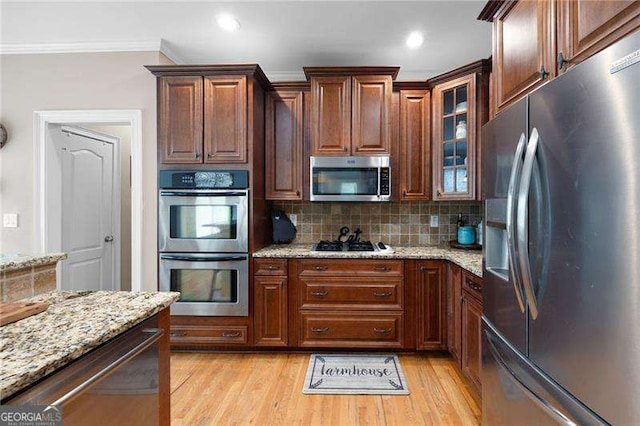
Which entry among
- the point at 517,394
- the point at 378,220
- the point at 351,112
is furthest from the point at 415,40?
the point at 517,394

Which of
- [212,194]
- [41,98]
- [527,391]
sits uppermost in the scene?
[41,98]

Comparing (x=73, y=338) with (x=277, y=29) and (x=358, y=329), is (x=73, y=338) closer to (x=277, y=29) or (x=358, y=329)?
(x=358, y=329)

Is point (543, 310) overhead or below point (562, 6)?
below

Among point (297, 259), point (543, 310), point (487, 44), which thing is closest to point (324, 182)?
point (297, 259)

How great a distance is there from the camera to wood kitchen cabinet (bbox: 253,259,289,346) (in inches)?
109

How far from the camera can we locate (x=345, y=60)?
3160 mm

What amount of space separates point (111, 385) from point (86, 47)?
10.4ft

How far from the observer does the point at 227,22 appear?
2564 mm

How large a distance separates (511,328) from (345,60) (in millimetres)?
2713

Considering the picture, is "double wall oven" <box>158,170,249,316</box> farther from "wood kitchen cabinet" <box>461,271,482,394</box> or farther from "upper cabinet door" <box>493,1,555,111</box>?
"upper cabinet door" <box>493,1,555,111</box>

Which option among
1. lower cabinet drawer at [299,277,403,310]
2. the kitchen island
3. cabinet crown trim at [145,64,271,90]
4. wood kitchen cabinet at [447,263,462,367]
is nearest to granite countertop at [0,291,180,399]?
the kitchen island

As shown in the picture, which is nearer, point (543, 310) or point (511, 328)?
point (543, 310)

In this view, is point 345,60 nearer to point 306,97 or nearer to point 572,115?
point 306,97

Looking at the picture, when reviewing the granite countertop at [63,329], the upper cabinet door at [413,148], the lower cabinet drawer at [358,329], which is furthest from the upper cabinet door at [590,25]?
the lower cabinet drawer at [358,329]
